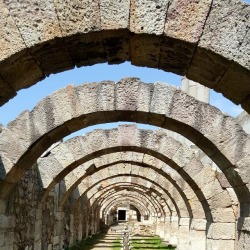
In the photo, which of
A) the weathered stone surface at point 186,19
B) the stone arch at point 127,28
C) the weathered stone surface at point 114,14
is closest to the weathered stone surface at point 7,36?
the stone arch at point 127,28

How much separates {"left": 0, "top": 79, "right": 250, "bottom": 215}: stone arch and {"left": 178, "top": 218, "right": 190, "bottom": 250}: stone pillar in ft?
24.3

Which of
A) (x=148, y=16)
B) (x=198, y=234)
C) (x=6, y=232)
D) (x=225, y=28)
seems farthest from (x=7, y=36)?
(x=198, y=234)

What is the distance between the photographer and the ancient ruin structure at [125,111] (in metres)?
3.59

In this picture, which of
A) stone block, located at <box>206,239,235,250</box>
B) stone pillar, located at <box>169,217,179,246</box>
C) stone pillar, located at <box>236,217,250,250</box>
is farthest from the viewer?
stone pillar, located at <box>169,217,179,246</box>

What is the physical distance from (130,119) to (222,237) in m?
3.47

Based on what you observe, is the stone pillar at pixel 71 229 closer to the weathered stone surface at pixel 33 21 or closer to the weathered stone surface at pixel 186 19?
the weathered stone surface at pixel 33 21

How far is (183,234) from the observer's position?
14.2m

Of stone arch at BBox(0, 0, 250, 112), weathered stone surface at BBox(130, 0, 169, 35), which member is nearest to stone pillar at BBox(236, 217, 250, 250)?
stone arch at BBox(0, 0, 250, 112)

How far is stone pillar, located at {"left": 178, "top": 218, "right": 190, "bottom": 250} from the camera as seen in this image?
1420cm

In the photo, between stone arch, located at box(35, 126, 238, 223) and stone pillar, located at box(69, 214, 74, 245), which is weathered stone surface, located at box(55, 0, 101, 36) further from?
stone pillar, located at box(69, 214, 74, 245)

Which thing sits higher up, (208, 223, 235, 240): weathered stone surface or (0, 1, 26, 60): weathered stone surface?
(0, 1, 26, 60): weathered stone surface

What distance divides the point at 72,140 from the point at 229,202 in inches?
136

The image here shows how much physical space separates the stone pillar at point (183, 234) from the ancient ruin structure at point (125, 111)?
34mm

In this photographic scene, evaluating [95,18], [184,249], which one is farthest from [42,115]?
[184,249]
